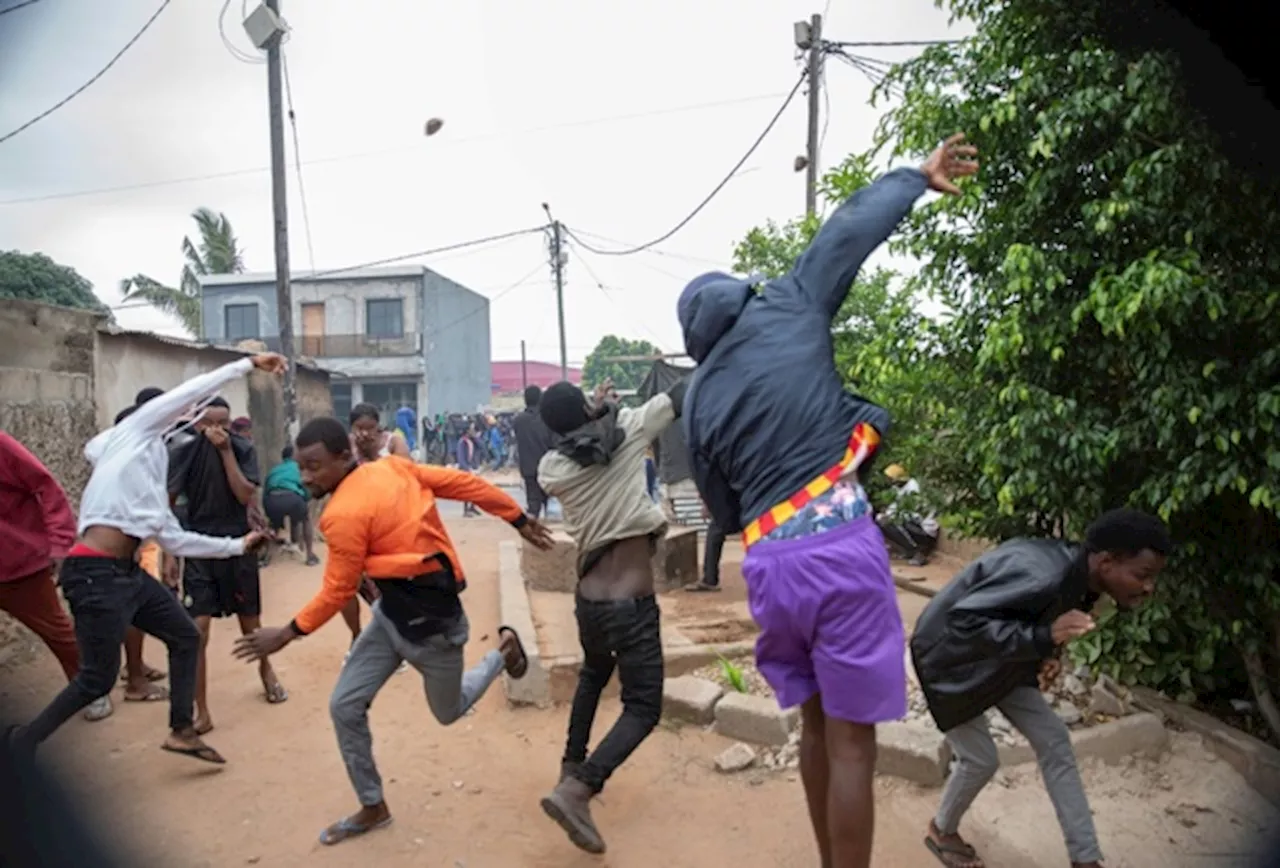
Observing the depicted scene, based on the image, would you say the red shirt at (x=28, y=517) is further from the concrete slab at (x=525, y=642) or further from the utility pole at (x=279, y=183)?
the utility pole at (x=279, y=183)

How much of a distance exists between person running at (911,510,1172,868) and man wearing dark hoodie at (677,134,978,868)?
0.50 metres

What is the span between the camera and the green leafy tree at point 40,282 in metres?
6.48

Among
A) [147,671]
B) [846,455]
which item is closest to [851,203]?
[846,455]

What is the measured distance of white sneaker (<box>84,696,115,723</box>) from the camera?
16.0 feet

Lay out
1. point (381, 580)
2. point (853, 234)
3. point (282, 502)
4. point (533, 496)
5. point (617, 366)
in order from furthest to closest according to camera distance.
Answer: point (617, 366), point (533, 496), point (282, 502), point (381, 580), point (853, 234)

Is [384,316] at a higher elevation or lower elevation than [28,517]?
higher

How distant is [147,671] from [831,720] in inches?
190

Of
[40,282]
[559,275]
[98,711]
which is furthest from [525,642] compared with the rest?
[559,275]

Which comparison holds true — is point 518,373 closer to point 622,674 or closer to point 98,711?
point 98,711

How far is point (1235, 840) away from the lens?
3188mm

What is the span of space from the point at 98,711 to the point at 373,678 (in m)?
2.50

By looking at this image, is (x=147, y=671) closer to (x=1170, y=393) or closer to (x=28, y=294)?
(x=28, y=294)

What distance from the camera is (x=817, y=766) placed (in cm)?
241

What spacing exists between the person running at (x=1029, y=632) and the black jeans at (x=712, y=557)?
437cm
